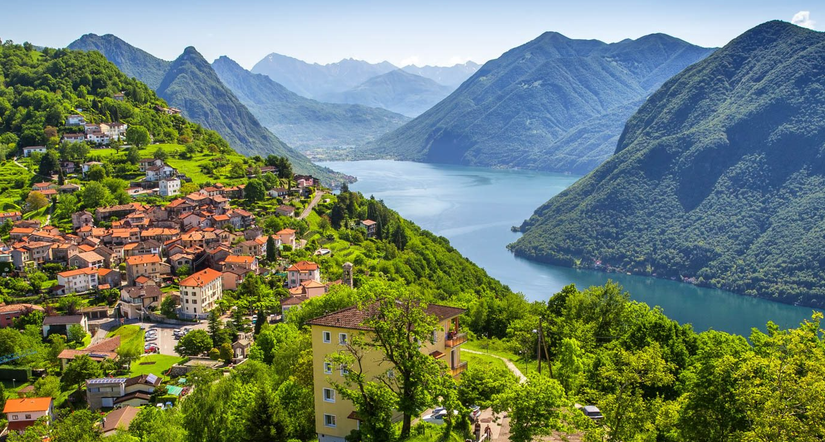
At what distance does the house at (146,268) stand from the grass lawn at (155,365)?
13041mm

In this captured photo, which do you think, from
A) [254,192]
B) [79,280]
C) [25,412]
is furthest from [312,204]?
[25,412]

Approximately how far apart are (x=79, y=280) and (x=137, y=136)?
1691 inches

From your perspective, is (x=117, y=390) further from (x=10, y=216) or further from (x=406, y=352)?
(x=10, y=216)

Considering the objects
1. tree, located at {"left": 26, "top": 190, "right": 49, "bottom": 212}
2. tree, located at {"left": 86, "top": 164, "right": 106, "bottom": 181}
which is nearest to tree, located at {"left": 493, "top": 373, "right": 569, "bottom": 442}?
tree, located at {"left": 26, "top": 190, "right": 49, "bottom": 212}

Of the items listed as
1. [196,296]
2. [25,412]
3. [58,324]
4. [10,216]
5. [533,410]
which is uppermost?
[10,216]

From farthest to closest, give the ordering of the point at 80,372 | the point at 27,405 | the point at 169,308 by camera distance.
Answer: the point at 169,308 → the point at 80,372 → the point at 27,405

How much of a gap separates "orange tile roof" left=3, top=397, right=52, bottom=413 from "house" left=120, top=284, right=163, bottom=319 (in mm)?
14213

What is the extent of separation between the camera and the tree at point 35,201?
213 feet

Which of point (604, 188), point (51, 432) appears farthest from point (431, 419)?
point (604, 188)

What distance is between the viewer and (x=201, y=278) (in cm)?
4784

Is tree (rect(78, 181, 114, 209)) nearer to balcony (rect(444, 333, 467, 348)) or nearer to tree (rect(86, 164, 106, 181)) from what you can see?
tree (rect(86, 164, 106, 181))

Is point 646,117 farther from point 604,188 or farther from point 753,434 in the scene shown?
point 753,434

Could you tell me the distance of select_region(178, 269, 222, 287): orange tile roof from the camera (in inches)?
1843

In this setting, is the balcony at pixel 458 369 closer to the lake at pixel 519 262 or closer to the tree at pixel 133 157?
the lake at pixel 519 262
